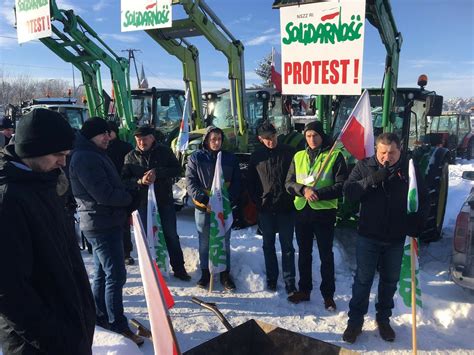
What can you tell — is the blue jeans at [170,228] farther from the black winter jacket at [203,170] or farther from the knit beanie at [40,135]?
the knit beanie at [40,135]

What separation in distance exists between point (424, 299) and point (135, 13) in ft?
17.4

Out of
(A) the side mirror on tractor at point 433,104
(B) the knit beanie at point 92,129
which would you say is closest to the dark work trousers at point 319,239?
(B) the knit beanie at point 92,129

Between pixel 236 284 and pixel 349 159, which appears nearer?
pixel 236 284

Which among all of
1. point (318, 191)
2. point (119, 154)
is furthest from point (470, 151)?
point (119, 154)

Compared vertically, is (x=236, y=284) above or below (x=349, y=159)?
below

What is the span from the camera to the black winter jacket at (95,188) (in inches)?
125

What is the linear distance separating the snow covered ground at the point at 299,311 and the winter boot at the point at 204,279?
90mm

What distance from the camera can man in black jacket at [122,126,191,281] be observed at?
4.54 metres

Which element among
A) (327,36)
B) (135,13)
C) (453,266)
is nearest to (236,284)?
(453,266)

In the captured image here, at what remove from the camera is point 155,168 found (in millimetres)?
4566

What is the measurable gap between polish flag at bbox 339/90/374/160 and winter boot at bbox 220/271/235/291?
6.96ft

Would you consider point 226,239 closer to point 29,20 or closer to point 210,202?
point 210,202

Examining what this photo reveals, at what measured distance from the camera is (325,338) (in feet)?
11.9

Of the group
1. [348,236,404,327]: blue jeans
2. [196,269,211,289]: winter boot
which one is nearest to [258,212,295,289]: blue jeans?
[196,269,211,289]: winter boot
